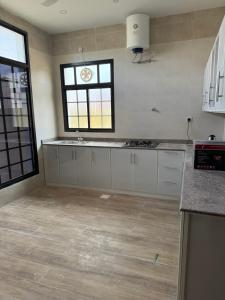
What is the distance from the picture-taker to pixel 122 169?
140 inches

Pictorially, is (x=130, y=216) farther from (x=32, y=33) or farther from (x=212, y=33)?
(x=32, y=33)

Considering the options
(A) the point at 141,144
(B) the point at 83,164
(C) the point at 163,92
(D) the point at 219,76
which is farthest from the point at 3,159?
(D) the point at 219,76

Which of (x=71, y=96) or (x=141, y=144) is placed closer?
(x=141, y=144)

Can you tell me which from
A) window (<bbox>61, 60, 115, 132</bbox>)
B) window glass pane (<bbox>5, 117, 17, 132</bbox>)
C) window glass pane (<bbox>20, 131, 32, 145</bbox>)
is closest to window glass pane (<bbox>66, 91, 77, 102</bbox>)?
window (<bbox>61, 60, 115, 132</bbox>)

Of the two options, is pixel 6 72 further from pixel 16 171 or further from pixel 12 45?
pixel 16 171

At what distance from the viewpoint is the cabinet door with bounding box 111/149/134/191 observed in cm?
350

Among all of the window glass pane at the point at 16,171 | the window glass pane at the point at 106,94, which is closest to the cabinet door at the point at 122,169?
the window glass pane at the point at 106,94

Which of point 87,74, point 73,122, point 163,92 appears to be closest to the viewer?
point 163,92

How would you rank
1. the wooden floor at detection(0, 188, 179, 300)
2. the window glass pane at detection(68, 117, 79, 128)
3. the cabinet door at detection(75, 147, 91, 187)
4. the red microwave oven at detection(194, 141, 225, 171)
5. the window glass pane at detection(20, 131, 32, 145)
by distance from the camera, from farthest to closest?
the window glass pane at detection(68, 117, 79, 128) → the cabinet door at detection(75, 147, 91, 187) → the window glass pane at detection(20, 131, 32, 145) → the red microwave oven at detection(194, 141, 225, 171) → the wooden floor at detection(0, 188, 179, 300)

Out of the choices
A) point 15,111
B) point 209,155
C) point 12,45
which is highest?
point 12,45

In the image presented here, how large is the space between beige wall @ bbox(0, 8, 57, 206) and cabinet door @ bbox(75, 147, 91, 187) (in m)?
0.80

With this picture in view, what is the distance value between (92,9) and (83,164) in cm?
255

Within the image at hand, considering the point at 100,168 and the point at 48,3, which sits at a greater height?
the point at 48,3

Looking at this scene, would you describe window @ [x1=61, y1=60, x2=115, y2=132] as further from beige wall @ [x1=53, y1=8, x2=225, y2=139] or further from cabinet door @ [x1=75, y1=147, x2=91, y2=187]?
cabinet door @ [x1=75, y1=147, x2=91, y2=187]
